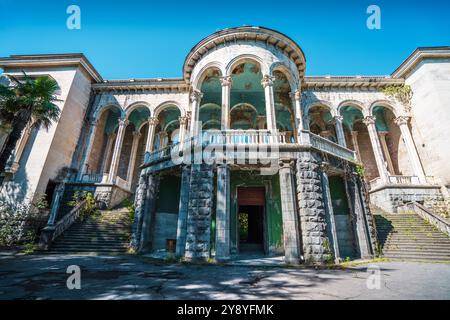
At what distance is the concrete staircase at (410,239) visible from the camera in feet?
29.6

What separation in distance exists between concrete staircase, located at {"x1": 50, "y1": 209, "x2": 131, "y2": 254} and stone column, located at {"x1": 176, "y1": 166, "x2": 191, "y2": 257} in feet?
12.8

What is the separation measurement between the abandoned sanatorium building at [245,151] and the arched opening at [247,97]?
98 mm

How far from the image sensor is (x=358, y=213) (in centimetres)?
986

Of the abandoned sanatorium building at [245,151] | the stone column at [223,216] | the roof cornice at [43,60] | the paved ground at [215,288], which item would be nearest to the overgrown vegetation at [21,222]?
the abandoned sanatorium building at [245,151]

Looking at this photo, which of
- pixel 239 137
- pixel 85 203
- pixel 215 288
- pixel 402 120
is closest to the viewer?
pixel 215 288

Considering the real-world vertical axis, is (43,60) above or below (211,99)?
above

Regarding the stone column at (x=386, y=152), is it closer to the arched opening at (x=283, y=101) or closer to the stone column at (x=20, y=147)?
the arched opening at (x=283, y=101)

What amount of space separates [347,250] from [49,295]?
11104 mm

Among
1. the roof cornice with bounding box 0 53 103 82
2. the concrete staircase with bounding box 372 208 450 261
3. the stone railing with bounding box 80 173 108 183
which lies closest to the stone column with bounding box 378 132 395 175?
the concrete staircase with bounding box 372 208 450 261

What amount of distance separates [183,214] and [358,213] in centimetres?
824

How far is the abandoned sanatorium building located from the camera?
8.69m

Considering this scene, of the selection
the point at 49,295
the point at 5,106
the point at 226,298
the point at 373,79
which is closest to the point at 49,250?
the point at 5,106

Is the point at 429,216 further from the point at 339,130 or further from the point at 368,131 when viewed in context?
Answer: the point at 368,131

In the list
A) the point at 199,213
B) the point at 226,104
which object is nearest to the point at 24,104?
the point at 226,104
